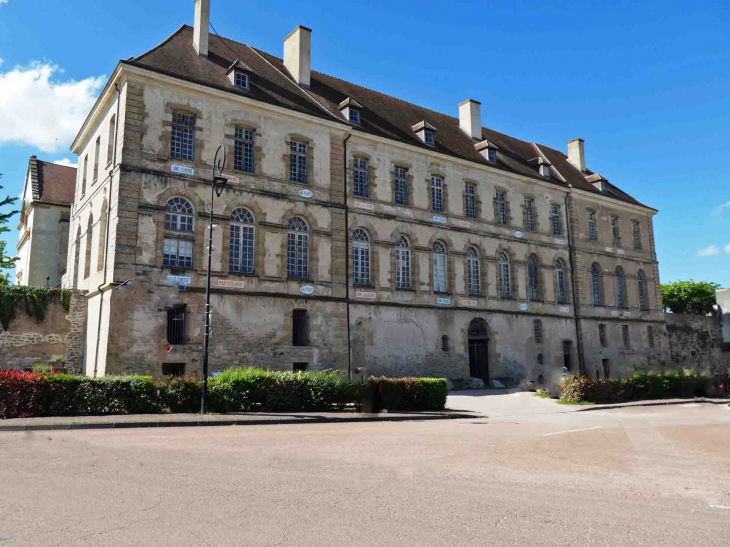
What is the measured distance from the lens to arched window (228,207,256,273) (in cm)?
2334

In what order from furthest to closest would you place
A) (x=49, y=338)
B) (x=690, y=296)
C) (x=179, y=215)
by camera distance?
(x=690, y=296) → (x=49, y=338) → (x=179, y=215)

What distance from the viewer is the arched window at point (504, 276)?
32.4 meters

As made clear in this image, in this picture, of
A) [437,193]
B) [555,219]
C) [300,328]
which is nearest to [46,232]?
[300,328]

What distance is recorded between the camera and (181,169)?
886 inches

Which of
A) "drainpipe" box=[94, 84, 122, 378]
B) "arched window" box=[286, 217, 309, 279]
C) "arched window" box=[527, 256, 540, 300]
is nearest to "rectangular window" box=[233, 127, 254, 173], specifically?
"arched window" box=[286, 217, 309, 279]

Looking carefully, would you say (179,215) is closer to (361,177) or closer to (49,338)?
(49,338)

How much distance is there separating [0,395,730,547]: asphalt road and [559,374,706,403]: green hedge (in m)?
11.6

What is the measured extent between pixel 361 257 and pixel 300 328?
15.3 ft

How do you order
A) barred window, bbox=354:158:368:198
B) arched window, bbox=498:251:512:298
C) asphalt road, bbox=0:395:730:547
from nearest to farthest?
asphalt road, bbox=0:395:730:547 → barred window, bbox=354:158:368:198 → arched window, bbox=498:251:512:298

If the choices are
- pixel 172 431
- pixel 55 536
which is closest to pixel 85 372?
pixel 172 431

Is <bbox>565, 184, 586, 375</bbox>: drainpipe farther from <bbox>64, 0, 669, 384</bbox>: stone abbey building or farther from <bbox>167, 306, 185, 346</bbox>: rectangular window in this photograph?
<bbox>167, 306, 185, 346</bbox>: rectangular window

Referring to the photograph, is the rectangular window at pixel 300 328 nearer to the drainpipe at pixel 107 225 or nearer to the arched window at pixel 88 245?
the drainpipe at pixel 107 225

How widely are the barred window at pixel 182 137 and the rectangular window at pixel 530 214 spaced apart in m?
19.6

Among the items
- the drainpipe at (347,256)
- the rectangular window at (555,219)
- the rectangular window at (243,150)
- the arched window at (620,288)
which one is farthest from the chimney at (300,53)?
the arched window at (620,288)
